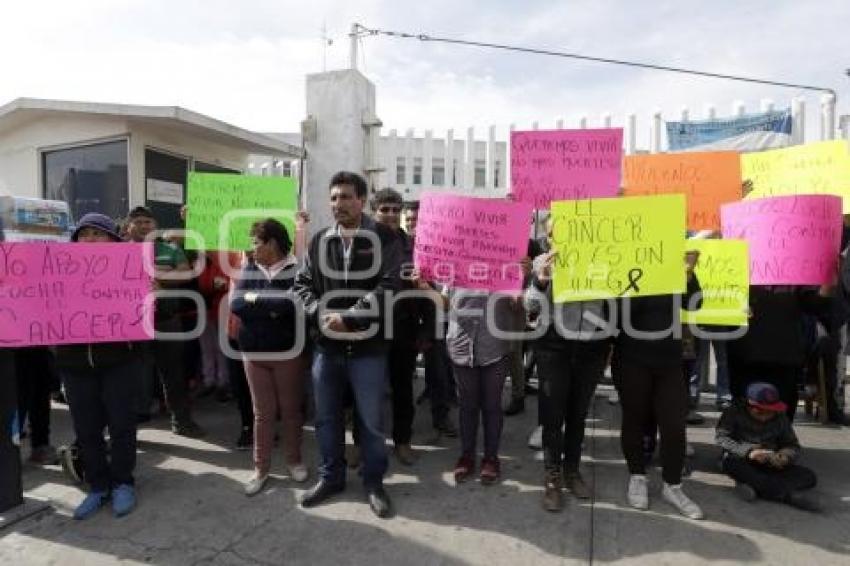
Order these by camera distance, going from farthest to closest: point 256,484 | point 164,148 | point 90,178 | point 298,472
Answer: point 164,148 < point 90,178 < point 298,472 < point 256,484

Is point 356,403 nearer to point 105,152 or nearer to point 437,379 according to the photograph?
point 437,379

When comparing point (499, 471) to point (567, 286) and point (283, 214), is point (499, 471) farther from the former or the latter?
point (283, 214)

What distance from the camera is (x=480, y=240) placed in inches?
Answer: 144

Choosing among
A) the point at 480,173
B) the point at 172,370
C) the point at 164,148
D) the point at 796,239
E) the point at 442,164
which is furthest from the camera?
the point at 442,164

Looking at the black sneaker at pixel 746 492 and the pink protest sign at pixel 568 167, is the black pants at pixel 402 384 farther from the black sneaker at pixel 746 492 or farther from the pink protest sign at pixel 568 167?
the black sneaker at pixel 746 492

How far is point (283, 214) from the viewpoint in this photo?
482cm

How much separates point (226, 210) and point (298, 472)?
6.71 feet

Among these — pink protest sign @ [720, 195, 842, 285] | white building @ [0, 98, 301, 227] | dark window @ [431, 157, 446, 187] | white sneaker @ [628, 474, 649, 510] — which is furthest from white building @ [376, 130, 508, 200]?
white sneaker @ [628, 474, 649, 510]

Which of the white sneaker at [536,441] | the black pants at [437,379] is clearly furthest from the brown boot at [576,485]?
the black pants at [437,379]

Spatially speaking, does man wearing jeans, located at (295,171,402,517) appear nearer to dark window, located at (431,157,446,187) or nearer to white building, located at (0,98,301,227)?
white building, located at (0,98,301,227)

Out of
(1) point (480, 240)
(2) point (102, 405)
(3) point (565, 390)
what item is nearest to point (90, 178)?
(2) point (102, 405)

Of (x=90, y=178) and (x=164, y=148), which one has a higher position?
(x=164, y=148)

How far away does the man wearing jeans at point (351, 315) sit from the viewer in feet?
11.6

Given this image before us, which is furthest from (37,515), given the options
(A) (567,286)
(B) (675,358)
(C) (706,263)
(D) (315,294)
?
(C) (706,263)
